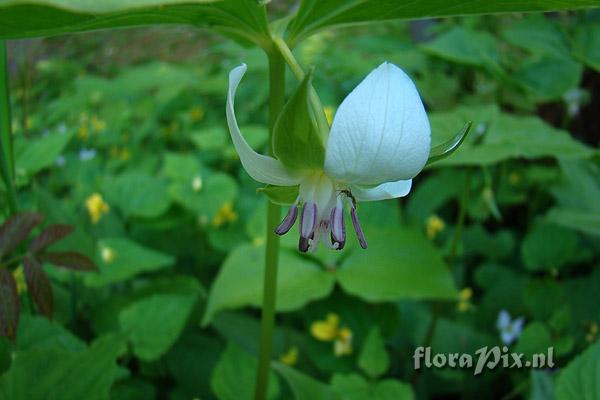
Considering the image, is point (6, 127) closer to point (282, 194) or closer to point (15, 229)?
point (15, 229)

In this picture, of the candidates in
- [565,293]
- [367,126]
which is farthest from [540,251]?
[367,126]

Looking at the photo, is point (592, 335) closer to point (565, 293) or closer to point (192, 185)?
point (565, 293)

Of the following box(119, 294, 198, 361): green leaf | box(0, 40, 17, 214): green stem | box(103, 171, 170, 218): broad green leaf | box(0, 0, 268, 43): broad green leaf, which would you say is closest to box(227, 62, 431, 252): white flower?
box(0, 0, 268, 43): broad green leaf

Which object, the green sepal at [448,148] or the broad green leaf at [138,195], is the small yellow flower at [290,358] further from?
the green sepal at [448,148]

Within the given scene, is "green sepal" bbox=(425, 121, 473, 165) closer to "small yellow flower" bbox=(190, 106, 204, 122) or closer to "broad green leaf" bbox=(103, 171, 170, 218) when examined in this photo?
"broad green leaf" bbox=(103, 171, 170, 218)

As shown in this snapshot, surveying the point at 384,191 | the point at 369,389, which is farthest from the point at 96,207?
the point at 384,191

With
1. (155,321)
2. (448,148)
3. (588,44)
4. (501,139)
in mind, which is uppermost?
(588,44)

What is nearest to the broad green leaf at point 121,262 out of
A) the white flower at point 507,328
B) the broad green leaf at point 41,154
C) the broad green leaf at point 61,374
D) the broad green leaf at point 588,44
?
the broad green leaf at point 41,154
